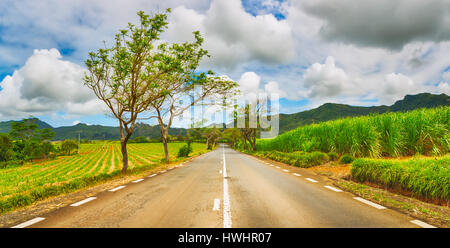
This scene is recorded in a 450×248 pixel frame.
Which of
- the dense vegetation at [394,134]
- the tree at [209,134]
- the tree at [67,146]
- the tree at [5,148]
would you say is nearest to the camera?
the dense vegetation at [394,134]

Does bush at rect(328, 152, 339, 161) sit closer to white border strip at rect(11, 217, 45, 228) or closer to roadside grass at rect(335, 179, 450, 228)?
roadside grass at rect(335, 179, 450, 228)

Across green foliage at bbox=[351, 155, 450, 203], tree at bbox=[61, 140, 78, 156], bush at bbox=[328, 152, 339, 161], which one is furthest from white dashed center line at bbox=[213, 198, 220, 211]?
tree at bbox=[61, 140, 78, 156]

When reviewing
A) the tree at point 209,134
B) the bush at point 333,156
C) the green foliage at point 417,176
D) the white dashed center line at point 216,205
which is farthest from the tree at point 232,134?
the white dashed center line at point 216,205

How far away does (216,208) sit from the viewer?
4.54 m

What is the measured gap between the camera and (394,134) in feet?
30.5

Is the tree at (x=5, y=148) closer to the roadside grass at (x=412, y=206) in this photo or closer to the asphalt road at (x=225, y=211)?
the asphalt road at (x=225, y=211)

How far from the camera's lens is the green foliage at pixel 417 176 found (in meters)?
4.57

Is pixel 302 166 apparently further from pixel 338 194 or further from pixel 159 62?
pixel 159 62

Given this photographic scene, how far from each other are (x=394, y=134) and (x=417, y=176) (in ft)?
16.7

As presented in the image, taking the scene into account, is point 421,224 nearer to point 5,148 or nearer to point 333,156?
point 333,156

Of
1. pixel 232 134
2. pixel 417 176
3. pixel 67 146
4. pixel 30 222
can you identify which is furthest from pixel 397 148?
pixel 67 146

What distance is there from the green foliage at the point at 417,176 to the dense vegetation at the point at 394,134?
332 cm

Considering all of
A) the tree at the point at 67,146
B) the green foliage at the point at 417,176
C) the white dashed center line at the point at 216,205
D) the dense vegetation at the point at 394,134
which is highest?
the dense vegetation at the point at 394,134
